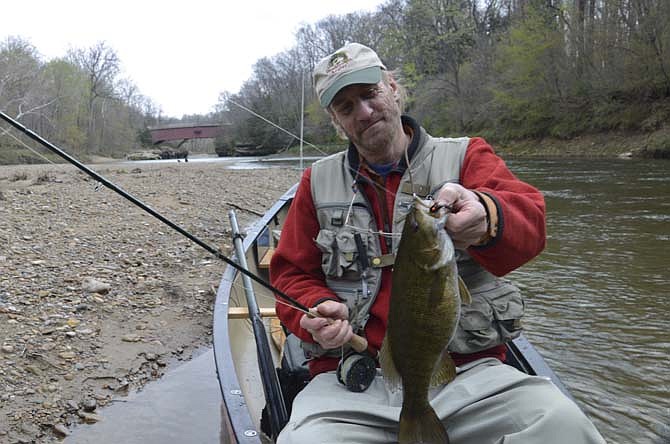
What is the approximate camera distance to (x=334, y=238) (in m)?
2.57

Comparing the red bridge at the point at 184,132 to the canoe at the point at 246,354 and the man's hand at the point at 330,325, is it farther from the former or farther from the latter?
the man's hand at the point at 330,325

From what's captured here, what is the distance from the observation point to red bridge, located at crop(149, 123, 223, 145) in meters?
53.0

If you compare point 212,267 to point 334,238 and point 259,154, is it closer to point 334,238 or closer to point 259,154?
point 334,238

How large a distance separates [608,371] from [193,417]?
11.3ft

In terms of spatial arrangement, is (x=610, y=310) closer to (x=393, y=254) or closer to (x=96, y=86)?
(x=393, y=254)

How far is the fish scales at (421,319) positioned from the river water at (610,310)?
8.39ft

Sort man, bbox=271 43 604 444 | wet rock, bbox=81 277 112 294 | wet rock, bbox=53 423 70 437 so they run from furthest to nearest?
wet rock, bbox=81 277 112 294
wet rock, bbox=53 423 70 437
man, bbox=271 43 604 444

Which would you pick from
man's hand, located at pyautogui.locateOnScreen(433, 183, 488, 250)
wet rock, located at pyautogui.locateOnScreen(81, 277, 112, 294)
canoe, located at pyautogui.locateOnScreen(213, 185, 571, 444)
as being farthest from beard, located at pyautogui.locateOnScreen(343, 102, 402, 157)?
wet rock, located at pyautogui.locateOnScreen(81, 277, 112, 294)

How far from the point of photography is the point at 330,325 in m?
2.36

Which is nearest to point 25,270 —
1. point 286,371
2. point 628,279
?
point 286,371

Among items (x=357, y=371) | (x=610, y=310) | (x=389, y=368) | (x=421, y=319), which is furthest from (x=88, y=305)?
(x=610, y=310)

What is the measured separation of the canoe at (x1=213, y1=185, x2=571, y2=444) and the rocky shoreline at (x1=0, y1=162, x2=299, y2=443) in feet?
2.63

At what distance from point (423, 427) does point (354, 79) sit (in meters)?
1.45

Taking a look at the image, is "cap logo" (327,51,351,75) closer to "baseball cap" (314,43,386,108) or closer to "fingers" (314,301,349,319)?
"baseball cap" (314,43,386,108)
